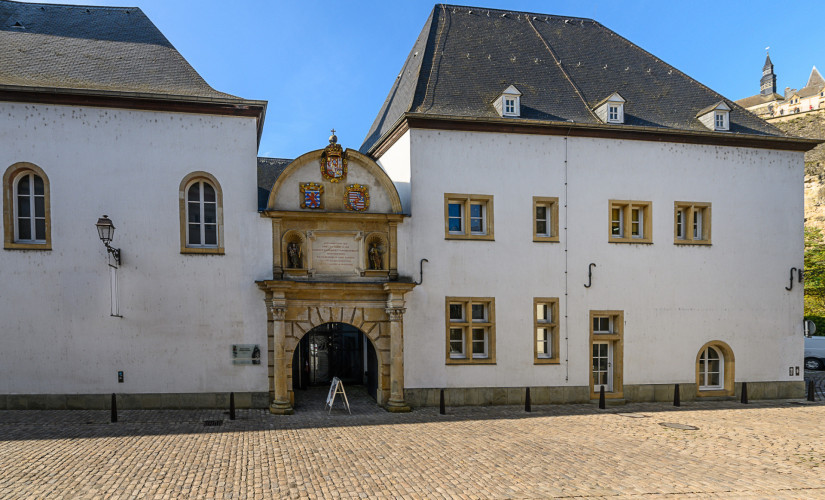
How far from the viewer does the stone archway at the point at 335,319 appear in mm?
13586

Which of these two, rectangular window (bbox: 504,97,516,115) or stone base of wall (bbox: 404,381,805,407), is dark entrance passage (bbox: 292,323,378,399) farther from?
rectangular window (bbox: 504,97,516,115)

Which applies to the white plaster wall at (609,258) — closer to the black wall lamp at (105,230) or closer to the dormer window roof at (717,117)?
the dormer window roof at (717,117)

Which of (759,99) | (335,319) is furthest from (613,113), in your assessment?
(759,99)

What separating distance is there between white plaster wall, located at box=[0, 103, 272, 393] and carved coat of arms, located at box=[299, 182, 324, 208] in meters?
1.20

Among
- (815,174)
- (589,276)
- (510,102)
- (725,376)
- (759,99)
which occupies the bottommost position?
(725,376)

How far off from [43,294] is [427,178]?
32.1 ft

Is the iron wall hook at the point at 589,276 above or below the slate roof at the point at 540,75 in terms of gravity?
below

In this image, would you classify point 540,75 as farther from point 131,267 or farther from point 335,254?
point 131,267

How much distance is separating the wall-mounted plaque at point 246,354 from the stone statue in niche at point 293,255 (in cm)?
223

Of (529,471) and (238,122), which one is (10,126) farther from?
(529,471)

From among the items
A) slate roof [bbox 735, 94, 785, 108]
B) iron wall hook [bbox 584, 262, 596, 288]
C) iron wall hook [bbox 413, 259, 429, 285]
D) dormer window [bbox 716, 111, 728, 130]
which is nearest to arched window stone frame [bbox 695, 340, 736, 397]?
iron wall hook [bbox 584, 262, 596, 288]

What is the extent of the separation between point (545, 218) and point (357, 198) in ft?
17.6

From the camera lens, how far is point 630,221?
15922mm

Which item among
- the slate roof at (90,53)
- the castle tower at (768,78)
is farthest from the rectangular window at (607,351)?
the castle tower at (768,78)
